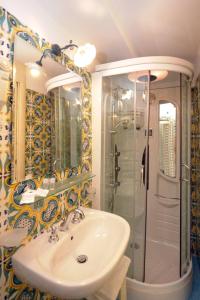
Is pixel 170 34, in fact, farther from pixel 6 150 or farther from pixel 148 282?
pixel 148 282

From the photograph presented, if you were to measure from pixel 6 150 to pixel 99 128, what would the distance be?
3.07ft

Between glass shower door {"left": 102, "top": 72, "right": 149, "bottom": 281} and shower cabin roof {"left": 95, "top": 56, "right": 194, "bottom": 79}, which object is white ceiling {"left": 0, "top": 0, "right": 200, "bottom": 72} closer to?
shower cabin roof {"left": 95, "top": 56, "right": 194, "bottom": 79}

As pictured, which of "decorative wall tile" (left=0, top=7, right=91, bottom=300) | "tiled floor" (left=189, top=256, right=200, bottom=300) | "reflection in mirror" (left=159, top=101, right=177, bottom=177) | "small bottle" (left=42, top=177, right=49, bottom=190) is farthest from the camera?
"reflection in mirror" (left=159, top=101, right=177, bottom=177)

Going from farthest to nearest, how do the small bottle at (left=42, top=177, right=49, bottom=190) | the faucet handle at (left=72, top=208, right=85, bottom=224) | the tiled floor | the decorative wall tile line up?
1. the tiled floor
2. the faucet handle at (left=72, top=208, right=85, bottom=224)
3. the small bottle at (left=42, top=177, right=49, bottom=190)
4. the decorative wall tile

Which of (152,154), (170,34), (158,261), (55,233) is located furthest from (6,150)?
(158,261)

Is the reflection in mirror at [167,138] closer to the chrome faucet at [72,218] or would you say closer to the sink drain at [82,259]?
the chrome faucet at [72,218]

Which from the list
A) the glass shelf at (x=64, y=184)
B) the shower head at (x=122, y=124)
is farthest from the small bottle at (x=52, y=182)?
the shower head at (x=122, y=124)

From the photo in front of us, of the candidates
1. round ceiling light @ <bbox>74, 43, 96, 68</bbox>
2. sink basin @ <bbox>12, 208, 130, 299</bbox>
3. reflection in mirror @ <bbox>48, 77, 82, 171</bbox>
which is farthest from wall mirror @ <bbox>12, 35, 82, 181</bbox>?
sink basin @ <bbox>12, 208, 130, 299</bbox>

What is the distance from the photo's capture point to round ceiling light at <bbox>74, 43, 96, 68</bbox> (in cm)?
129

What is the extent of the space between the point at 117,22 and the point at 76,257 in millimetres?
1545

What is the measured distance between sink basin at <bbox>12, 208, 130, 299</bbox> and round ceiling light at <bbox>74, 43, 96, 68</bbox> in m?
1.16

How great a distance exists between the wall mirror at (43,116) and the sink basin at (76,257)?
401 millimetres

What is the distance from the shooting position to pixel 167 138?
2.19 meters

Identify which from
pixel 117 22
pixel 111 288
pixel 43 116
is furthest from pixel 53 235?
pixel 117 22
